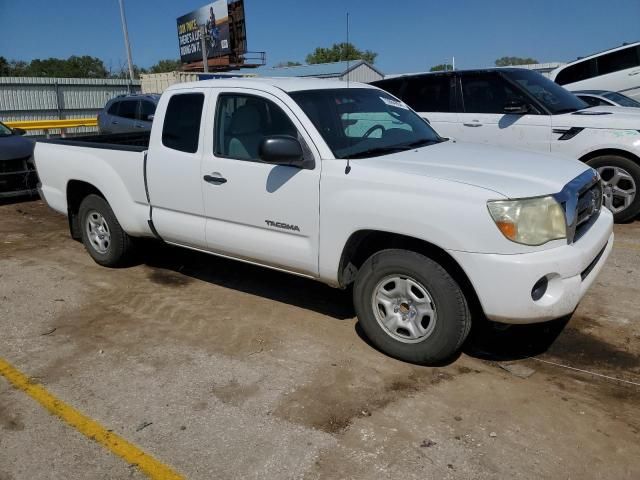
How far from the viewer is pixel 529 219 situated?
327 cm

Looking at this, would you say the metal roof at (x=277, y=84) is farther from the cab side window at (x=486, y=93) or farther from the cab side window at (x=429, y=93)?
the cab side window at (x=429, y=93)

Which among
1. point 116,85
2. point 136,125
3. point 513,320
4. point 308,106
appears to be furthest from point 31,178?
point 116,85

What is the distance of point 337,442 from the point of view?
118 inches

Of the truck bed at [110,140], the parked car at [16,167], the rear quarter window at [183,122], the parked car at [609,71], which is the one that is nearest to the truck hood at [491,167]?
the rear quarter window at [183,122]

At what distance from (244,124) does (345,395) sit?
2.22 metres

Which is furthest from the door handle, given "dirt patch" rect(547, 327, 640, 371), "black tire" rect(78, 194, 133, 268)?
"dirt patch" rect(547, 327, 640, 371)

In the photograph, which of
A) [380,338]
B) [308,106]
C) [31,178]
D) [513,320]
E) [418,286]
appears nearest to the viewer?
[513,320]

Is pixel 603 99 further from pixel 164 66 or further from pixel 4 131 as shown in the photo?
pixel 164 66

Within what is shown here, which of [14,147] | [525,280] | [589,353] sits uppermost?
[14,147]

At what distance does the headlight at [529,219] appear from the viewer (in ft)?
10.6

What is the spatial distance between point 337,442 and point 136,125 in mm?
11431

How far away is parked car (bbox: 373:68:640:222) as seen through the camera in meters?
6.76

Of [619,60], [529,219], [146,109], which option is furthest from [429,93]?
[619,60]

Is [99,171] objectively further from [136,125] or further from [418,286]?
[136,125]
